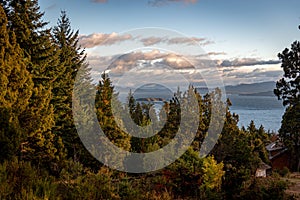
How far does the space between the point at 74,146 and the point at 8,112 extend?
9.15 metres

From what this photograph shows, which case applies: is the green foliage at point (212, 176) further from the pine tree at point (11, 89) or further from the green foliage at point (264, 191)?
the pine tree at point (11, 89)

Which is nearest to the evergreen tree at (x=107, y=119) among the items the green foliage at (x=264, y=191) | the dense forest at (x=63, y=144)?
the dense forest at (x=63, y=144)

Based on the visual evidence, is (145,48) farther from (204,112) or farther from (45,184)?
(204,112)

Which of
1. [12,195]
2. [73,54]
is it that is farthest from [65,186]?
[73,54]

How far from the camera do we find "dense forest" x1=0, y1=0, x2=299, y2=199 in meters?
6.87

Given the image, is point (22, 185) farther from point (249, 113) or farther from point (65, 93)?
point (249, 113)

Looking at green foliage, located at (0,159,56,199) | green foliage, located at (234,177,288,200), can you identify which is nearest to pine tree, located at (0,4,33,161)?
green foliage, located at (0,159,56,199)

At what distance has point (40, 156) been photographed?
14.4 metres

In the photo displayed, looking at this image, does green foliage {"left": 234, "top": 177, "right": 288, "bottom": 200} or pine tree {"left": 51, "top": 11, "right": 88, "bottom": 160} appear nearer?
green foliage {"left": 234, "top": 177, "right": 288, "bottom": 200}

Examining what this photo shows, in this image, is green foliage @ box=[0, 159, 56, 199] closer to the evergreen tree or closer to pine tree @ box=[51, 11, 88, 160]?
pine tree @ box=[51, 11, 88, 160]

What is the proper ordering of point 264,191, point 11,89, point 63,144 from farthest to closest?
point 63,144 < point 11,89 < point 264,191

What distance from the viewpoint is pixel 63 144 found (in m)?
16.7

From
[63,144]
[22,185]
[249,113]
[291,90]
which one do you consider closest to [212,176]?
[22,185]

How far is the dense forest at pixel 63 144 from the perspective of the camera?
22.5 feet
